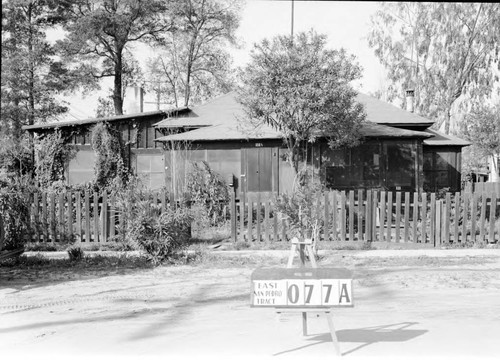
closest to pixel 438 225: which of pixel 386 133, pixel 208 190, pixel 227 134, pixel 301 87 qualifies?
pixel 301 87

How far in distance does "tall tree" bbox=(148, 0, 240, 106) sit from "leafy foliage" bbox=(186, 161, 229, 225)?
22908mm

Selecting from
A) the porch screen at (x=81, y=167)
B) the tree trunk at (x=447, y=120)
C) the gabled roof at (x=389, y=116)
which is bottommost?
the porch screen at (x=81, y=167)

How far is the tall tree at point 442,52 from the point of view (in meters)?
41.1

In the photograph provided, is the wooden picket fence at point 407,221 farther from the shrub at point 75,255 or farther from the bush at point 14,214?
the bush at point 14,214

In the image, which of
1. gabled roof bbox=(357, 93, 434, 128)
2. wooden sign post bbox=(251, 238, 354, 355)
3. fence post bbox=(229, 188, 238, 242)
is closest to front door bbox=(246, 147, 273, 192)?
gabled roof bbox=(357, 93, 434, 128)

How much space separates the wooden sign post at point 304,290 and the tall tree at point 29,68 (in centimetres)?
3176

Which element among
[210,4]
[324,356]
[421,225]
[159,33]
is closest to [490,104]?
[210,4]

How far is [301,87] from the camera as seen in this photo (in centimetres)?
1753

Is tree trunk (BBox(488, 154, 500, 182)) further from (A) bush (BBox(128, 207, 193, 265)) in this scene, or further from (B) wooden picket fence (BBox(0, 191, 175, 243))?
(A) bush (BBox(128, 207, 193, 265))

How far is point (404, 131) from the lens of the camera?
21.7 meters

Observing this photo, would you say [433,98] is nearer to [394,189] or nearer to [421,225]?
[394,189]

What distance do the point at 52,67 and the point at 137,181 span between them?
26.6m

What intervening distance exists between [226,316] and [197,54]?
129 ft

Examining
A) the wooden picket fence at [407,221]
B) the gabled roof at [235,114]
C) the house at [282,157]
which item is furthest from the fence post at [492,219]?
the gabled roof at [235,114]
